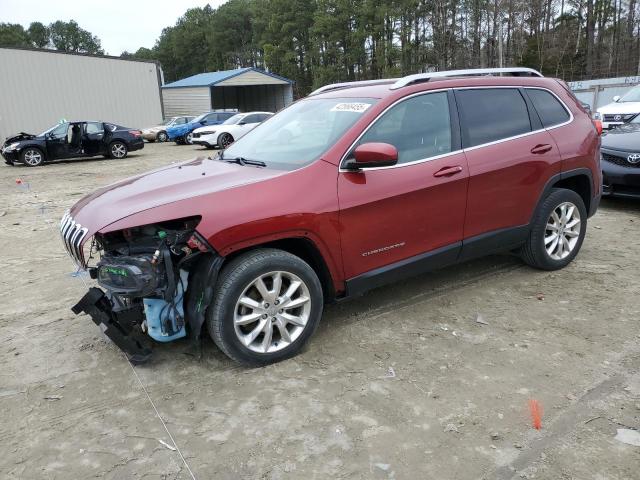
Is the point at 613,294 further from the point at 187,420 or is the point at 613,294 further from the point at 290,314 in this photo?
the point at 187,420

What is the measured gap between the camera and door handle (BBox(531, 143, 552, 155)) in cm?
445

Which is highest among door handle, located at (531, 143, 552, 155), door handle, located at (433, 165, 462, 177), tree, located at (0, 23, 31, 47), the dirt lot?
tree, located at (0, 23, 31, 47)

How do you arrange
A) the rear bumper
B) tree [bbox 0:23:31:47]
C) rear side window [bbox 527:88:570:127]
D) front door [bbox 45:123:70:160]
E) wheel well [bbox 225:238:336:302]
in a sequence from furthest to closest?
tree [bbox 0:23:31:47], front door [bbox 45:123:70:160], the rear bumper, rear side window [bbox 527:88:570:127], wheel well [bbox 225:238:336:302]

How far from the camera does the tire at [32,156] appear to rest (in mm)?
17375

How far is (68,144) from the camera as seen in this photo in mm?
17938

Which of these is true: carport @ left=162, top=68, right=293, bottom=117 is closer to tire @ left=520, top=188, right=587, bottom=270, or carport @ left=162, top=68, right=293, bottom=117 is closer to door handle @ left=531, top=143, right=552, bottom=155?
tire @ left=520, top=188, right=587, bottom=270

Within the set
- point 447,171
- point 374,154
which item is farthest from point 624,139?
point 374,154

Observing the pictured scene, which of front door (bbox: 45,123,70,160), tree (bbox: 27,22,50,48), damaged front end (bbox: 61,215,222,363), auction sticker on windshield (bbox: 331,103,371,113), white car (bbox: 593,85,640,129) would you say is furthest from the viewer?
tree (bbox: 27,22,50,48)

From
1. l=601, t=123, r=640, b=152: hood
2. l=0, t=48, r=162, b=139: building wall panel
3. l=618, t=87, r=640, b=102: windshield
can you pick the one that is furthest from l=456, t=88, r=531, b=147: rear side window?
Answer: l=0, t=48, r=162, b=139: building wall panel

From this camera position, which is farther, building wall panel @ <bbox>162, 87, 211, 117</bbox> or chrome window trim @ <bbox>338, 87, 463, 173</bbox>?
building wall panel @ <bbox>162, 87, 211, 117</bbox>

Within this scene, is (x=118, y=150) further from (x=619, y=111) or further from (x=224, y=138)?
(x=619, y=111)

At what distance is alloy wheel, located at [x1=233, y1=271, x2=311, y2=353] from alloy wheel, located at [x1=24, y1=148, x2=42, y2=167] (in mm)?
17173

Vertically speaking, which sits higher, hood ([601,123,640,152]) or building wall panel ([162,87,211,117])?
building wall panel ([162,87,211,117])

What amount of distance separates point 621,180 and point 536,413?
5438mm
